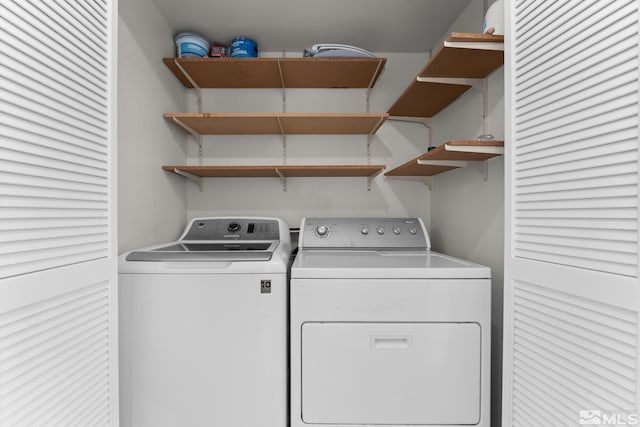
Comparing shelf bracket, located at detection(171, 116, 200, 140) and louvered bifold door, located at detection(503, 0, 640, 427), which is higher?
shelf bracket, located at detection(171, 116, 200, 140)

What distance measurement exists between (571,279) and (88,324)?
133 centimetres

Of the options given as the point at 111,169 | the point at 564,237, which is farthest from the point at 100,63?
the point at 564,237

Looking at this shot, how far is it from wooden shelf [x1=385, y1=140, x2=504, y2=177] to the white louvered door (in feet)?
4.03

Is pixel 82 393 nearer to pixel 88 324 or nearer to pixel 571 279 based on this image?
pixel 88 324

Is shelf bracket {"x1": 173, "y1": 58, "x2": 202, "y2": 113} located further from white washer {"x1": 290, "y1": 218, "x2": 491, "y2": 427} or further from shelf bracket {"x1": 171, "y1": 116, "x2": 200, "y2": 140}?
white washer {"x1": 290, "y1": 218, "x2": 491, "y2": 427}

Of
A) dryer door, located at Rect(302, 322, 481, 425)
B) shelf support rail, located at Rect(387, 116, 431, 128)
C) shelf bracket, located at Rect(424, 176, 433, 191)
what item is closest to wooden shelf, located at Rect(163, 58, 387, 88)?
shelf support rail, located at Rect(387, 116, 431, 128)

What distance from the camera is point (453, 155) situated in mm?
1630

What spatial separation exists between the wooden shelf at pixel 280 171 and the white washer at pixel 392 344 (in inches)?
31.7

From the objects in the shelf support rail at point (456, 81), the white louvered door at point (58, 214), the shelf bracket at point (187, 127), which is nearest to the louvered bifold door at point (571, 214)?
the shelf support rail at point (456, 81)

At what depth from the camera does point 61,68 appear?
915 mm

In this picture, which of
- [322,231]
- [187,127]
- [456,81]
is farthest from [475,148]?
[187,127]

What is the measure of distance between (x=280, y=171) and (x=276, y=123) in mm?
289

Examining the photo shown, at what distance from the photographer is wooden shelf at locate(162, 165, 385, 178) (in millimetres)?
2027

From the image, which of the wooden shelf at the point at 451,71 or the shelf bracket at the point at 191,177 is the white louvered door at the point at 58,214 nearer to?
the shelf bracket at the point at 191,177
